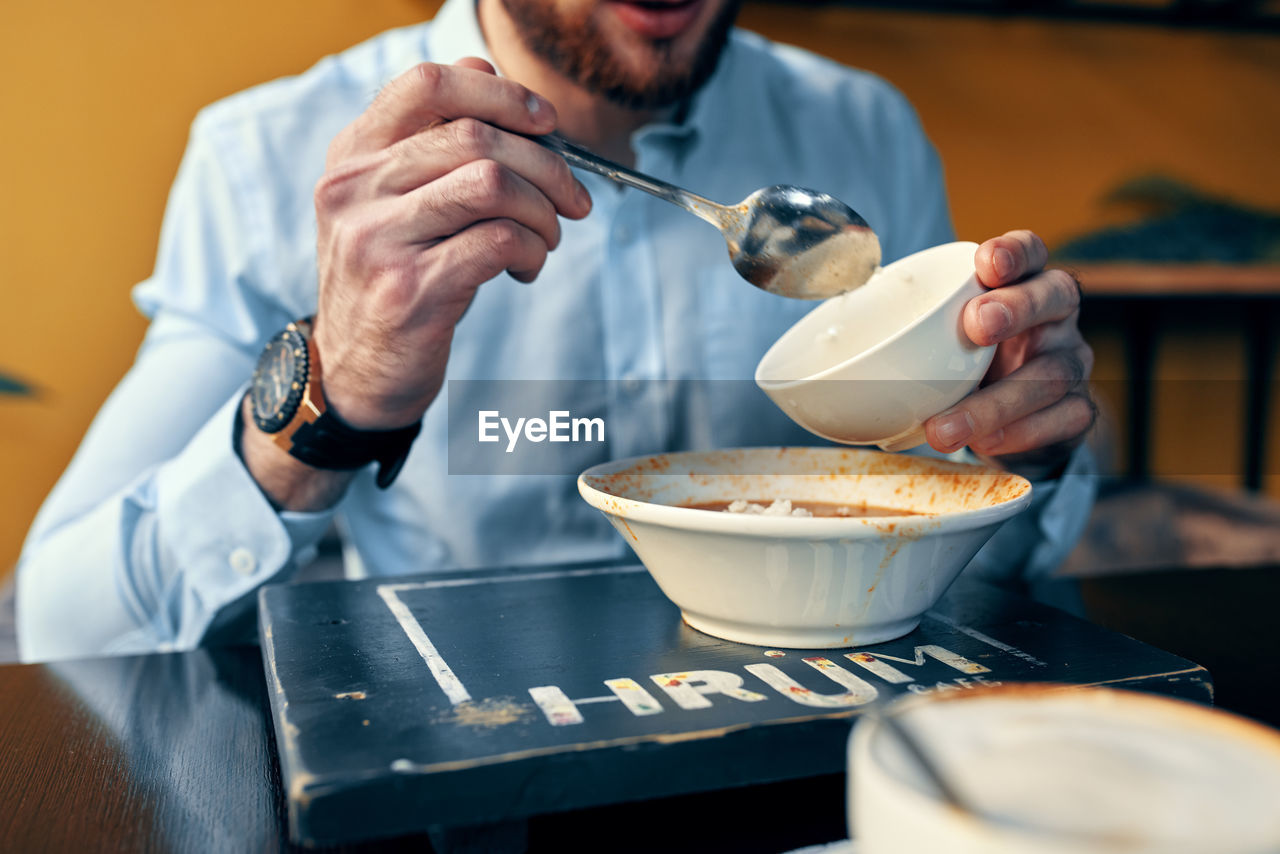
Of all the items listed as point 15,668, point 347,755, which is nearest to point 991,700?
point 347,755

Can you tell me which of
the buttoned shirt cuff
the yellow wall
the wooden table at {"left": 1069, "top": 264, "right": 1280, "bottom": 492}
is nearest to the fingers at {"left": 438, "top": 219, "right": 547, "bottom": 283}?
the buttoned shirt cuff

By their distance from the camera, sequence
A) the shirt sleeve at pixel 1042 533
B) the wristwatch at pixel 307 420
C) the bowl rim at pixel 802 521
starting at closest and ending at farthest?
1. the bowl rim at pixel 802 521
2. the wristwatch at pixel 307 420
3. the shirt sleeve at pixel 1042 533

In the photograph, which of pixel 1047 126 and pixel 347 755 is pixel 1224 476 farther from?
pixel 347 755

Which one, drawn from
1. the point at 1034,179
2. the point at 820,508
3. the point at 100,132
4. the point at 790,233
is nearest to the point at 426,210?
the point at 790,233

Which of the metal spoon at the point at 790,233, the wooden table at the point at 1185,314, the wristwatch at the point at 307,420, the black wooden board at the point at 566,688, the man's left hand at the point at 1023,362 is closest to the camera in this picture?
the black wooden board at the point at 566,688

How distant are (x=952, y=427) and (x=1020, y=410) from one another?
9 centimetres

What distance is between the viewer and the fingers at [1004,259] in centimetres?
73

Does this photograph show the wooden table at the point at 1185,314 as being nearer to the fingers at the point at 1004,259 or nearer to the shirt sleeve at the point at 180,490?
the fingers at the point at 1004,259

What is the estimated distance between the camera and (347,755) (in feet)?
A: 1.67

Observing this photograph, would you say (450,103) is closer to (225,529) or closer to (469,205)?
(469,205)

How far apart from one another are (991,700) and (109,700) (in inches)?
26.6

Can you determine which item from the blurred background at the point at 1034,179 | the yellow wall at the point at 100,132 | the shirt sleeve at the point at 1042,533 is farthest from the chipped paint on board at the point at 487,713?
the yellow wall at the point at 100,132

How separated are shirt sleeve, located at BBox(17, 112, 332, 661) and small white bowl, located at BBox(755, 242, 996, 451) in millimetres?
552

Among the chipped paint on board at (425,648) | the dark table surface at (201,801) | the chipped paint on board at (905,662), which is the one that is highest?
the chipped paint on board at (905,662)
